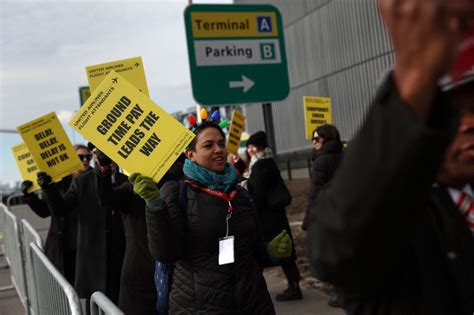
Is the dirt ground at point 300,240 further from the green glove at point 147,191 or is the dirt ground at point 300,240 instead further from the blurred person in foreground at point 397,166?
the blurred person in foreground at point 397,166

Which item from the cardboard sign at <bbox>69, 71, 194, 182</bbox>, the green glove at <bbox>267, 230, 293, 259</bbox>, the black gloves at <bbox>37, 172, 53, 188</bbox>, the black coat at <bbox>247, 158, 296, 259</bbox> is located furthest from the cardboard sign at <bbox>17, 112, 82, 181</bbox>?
the green glove at <bbox>267, 230, 293, 259</bbox>

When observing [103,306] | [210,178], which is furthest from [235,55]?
[103,306]

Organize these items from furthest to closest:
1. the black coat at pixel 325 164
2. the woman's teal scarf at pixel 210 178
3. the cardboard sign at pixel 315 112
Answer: the cardboard sign at pixel 315 112, the black coat at pixel 325 164, the woman's teal scarf at pixel 210 178

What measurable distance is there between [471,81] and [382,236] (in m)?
0.47

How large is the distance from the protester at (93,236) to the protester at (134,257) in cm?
69

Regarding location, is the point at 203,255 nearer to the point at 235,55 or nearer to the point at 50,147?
the point at 235,55

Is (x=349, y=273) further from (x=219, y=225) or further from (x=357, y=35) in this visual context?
(x=357, y=35)

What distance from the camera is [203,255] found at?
3252mm

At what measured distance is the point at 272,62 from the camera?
5285mm

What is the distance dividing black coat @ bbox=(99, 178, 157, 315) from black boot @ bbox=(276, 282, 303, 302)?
2799mm

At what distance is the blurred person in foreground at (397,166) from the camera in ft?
2.97

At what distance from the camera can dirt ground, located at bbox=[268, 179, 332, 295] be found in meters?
7.68

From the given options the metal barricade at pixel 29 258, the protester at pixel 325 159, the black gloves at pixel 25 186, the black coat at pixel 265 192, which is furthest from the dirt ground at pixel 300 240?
the black gloves at pixel 25 186

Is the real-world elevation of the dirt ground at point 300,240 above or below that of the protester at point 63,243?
below
